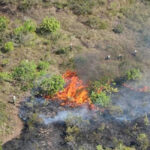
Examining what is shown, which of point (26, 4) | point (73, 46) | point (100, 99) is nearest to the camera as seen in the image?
point (100, 99)

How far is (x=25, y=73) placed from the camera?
17.9 metres

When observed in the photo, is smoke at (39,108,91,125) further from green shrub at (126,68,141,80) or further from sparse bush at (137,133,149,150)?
green shrub at (126,68,141,80)

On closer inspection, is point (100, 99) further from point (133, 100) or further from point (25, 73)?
point (25, 73)

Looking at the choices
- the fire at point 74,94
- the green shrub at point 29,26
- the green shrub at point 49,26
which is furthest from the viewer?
the green shrub at point 49,26

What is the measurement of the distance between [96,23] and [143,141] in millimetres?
10674

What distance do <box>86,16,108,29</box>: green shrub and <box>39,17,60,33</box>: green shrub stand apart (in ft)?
8.77

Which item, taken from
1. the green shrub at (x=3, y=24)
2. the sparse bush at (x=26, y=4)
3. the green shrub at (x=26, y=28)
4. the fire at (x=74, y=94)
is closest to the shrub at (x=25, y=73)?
the fire at (x=74, y=94)

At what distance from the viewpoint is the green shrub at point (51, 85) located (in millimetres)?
16953

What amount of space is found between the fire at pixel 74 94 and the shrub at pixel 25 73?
1.89 metres

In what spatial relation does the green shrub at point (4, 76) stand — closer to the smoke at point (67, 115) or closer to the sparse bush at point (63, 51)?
the smoke at point (67, 115)

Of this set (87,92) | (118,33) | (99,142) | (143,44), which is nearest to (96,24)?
(118,33)

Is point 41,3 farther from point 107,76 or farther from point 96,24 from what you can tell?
point 107,76

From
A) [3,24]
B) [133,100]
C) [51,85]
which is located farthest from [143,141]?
[3,24]

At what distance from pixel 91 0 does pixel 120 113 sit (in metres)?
11.3
